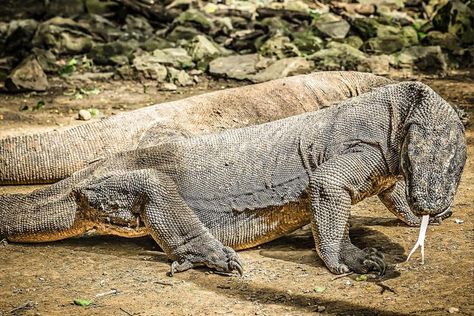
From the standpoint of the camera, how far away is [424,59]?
11805 mm

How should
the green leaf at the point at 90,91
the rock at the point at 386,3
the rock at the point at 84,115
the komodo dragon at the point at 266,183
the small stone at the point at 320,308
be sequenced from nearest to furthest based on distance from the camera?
the small stone at the point at 320,308 → the komodo dragon at the point at 266,183 → the rock at the point at 84,115 → the green leaf at the point at 90,91 → the rock at the point at 386,3

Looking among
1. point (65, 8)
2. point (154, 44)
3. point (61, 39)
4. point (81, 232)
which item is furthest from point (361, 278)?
point (65, 8)

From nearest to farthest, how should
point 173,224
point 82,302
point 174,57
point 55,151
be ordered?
point 82,302 < point 173,224 < point 55,151 < point 174,57

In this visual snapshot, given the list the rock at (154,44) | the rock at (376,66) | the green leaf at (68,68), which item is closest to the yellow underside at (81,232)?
the rock at (376,66)

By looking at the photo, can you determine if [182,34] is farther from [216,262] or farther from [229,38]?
[216,262]

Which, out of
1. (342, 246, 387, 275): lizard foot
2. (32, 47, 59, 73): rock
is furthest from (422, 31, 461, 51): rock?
(342, 246, 387, 275): lizard foot

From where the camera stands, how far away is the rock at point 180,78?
11.4 m

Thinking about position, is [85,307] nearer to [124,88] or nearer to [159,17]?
[124,88]

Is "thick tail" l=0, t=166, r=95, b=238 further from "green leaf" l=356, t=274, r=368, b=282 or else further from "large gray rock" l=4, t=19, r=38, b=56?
"large gray rock" l=4, t=19, r=38, b=56

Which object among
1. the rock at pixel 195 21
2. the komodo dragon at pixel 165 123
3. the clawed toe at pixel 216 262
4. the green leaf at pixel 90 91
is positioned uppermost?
the clawed toe at pixel 216 262

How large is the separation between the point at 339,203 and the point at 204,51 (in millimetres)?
7945

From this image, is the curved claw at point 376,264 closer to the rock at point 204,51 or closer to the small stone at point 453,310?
the small stone at point 453,310

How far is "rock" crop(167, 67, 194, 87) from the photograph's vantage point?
37.3 feet

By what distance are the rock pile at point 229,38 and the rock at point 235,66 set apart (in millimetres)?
14
